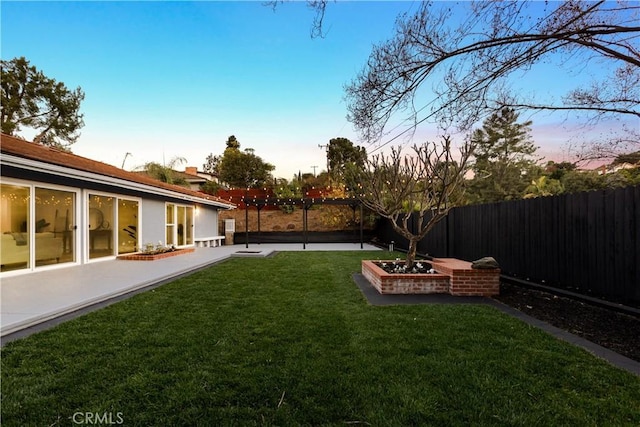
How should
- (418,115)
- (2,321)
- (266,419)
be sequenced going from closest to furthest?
(266,419) < (2,321) < (418,115)

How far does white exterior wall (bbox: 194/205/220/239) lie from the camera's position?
48.5ft

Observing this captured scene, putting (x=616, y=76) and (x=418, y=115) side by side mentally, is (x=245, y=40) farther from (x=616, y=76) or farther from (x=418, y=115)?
(x=616, y=76)

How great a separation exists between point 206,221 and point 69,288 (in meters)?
10.6

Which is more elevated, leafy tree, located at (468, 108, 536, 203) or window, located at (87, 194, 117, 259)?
leafy tree, located at (468, 108, 536, 203)

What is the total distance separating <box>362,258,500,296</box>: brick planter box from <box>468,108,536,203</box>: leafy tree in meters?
18.2

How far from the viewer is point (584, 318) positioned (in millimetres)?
3844

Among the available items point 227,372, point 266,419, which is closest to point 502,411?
point 266,419

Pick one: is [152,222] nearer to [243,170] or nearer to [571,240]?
[571,240]

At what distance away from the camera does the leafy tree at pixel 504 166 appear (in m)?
22.1

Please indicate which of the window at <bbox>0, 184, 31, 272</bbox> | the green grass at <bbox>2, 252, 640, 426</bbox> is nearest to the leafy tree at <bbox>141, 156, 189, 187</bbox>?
the window at <bbox>0, 184, 31, 272</bbox>

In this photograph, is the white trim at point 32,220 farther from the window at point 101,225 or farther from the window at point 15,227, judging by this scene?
the window at point 101,225

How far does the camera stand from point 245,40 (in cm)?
832

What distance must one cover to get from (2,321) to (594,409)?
17.8ft

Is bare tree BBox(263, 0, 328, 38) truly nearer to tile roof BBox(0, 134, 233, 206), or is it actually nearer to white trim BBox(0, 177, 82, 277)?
tile roof BBox(0, 134, 233, 206)
